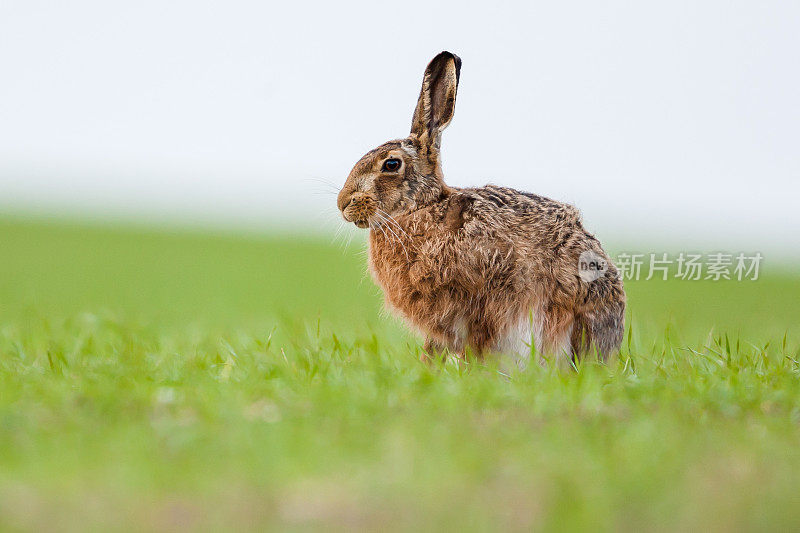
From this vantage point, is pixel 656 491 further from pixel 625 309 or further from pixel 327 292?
pixel 327 292

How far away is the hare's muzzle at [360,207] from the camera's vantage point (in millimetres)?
5484

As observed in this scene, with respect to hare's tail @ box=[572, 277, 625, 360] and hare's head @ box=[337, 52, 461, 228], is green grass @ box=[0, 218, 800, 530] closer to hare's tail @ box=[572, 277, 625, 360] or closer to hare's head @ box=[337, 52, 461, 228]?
hare's tail @ box=[572, 277, 625, 360]

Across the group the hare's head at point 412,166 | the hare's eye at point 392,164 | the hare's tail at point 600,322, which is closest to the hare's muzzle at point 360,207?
the hare's head at point 412,166

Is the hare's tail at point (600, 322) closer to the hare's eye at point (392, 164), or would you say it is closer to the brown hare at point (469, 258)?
the brown hare at point (469, 258)

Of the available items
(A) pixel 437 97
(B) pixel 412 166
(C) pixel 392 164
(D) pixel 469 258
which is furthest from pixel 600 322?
(A) pixel 437 97

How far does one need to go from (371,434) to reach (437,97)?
2.80 m

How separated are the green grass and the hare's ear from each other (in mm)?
981

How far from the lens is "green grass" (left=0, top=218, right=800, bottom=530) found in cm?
278

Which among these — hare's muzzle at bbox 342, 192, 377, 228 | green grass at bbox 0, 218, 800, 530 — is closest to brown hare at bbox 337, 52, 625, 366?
hare's muzzle at bbox 342, 192, 377, 228

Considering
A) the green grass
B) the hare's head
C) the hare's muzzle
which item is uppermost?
the hare's head

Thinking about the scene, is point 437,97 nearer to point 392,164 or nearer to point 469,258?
point 392,164

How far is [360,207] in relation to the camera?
5.49 metres

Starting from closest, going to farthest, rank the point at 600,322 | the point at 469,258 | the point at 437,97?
1. the point at 469,258
2. the point at 600,322
3. the point at 437,97

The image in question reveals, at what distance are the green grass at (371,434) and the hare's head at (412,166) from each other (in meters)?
0.60
